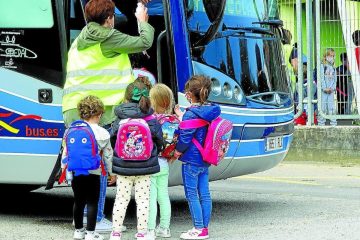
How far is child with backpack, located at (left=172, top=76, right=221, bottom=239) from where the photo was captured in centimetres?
888

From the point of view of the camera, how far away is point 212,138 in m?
8.88

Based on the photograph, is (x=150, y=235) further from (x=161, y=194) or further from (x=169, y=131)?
(x=169, y=131)

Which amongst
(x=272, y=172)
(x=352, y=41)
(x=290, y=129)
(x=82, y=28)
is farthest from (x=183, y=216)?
(x=352, y=41)

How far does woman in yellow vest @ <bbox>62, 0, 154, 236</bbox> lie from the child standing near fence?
9.08m

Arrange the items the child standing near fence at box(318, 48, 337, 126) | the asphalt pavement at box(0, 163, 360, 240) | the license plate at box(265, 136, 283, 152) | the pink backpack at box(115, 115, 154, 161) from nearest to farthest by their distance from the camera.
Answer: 1. the pink backpack at box(115, 115, 154, 161)
2. the asphalt pavement at box(0, 163, 360, 240)
3. the license plate at box(265, 136, 283, 152)
4. the child standing near fence at box(318, 48, 337, 126)

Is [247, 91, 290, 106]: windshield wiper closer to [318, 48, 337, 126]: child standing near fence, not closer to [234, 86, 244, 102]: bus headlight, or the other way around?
[234, 86, 244, 102]: bus headlight

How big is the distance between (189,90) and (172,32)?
70 centimetres

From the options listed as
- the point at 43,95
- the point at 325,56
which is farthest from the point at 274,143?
the point at 325,56

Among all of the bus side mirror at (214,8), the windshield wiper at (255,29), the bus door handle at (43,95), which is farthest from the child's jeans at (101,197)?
the windshield wiper at (255,29)

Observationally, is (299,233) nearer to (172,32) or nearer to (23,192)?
(172,32)

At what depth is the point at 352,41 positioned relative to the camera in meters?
17.5

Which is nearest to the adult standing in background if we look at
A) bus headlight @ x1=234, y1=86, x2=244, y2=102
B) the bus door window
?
bus headlight @ x1=234, y1=86, x2=244, y2=102

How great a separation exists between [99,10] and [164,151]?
1206 millimetres

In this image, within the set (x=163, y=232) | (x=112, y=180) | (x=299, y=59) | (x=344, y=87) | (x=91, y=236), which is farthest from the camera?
(x=299, y=59)
